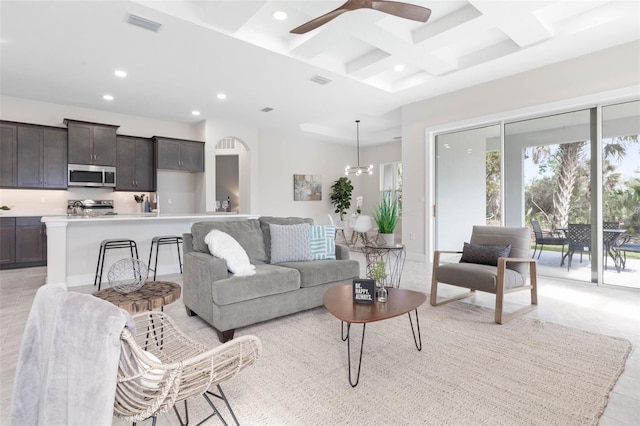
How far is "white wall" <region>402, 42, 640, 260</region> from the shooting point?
3.96 m

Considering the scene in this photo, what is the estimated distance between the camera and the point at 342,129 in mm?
8727

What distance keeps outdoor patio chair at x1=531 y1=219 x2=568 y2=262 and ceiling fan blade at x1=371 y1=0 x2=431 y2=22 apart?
11.8 ft

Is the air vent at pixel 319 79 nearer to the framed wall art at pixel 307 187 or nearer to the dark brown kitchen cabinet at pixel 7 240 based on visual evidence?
the framed wall art at pixel 307 187

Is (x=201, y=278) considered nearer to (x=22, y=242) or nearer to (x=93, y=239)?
(x=93, y=239)

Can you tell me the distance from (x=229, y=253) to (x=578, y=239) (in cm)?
460

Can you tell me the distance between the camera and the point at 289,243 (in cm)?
343

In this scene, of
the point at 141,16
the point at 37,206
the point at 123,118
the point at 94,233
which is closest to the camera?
the point at 141,16

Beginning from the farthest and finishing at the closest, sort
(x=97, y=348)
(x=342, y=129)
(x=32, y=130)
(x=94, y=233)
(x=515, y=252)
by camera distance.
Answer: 1. (x=342, y=129)
2. (x=32, y=130)
3. (x=94, y=233)
4. (x=515, y=252)
5. (x=97, y=348)

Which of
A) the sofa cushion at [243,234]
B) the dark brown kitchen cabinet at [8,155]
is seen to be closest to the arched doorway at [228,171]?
the dark brown kitchen cabinet at [8,155]

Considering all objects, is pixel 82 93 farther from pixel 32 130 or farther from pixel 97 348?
pixel 97 348

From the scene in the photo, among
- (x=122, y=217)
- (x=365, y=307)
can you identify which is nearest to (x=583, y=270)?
(x=365, y=307)

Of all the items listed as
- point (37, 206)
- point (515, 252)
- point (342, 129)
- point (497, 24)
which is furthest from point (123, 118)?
point (515, 252)

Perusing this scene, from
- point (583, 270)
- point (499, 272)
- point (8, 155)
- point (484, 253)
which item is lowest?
point (583, 270)

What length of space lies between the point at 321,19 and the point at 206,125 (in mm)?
4868
